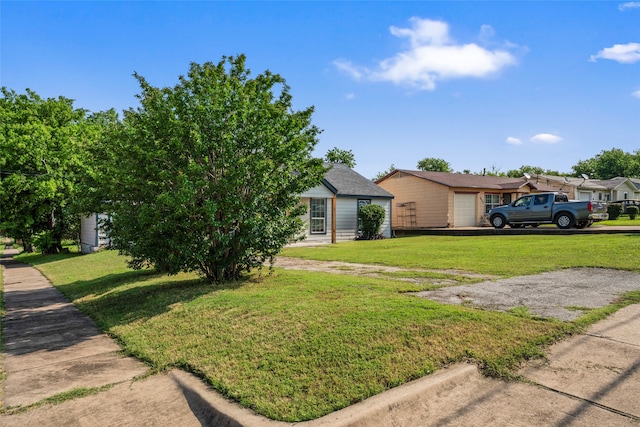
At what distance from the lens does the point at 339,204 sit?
864 inches

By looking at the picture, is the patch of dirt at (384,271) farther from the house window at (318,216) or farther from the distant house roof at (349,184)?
the distant house roof at (349,184)

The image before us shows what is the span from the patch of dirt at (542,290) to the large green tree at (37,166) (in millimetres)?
20713

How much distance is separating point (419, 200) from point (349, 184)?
267 inches

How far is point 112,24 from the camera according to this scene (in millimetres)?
11594

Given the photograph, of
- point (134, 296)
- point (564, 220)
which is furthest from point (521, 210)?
point (134, 296)

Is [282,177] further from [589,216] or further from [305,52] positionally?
[589,216]

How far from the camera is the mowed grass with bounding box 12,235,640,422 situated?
350 centimetres

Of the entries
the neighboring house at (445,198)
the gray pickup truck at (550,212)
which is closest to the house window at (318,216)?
the neighboring house at (445,198)

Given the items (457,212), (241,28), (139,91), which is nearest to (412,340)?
(139,91)

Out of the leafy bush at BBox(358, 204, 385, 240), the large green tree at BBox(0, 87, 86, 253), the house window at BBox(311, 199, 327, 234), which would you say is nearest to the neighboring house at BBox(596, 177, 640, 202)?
the leafy bush at BBox(358, 204, 385, 240)

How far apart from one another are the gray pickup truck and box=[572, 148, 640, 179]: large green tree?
74968 mm

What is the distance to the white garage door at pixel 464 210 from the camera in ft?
85.7

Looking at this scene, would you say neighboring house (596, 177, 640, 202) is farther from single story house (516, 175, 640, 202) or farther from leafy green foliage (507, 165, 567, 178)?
leafy green foliage (507, 165, 567, 178)

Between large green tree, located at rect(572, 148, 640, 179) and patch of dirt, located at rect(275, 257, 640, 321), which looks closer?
patch of dirt, located at rect(275, 257, 640, 321)
